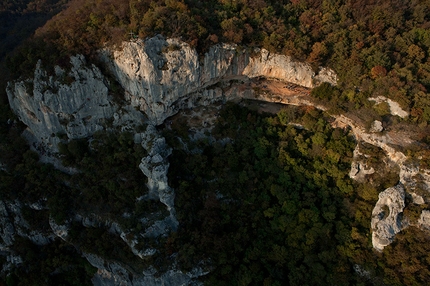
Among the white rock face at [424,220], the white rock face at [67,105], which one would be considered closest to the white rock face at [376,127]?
the white rock face at [424,220]

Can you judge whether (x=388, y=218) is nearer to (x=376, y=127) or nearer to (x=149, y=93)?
(x=376, y=127)

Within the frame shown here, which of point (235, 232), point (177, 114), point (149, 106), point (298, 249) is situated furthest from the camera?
point (177, 114)

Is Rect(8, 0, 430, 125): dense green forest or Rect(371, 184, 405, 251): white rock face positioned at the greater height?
Rect(8, 0, 430, 125): dense green forest

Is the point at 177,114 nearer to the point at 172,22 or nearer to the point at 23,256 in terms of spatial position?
the point at 172,22

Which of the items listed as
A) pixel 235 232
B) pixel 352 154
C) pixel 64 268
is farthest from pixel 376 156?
pixel 64 268

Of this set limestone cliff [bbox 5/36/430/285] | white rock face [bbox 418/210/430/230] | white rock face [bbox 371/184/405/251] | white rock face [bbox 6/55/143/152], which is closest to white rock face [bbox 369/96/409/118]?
limestone cliff [bbox 5/36/430/285]

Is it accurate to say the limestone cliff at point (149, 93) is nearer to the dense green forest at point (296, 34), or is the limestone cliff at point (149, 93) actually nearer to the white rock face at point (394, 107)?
the dense green forest at point (296, 34)

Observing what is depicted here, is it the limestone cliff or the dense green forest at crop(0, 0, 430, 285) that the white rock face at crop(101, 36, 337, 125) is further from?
the dense green forest at crop(0, 0, 430, 285)
